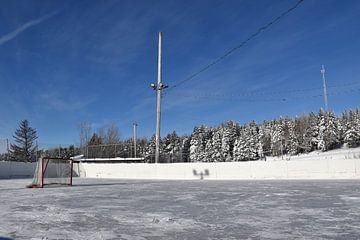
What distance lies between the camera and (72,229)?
15.9 feet

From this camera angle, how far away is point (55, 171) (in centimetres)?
2288

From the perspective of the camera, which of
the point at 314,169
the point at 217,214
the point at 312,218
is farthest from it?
the point at 314,169

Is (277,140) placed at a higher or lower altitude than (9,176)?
higher

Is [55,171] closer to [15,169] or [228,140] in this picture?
[15,169]

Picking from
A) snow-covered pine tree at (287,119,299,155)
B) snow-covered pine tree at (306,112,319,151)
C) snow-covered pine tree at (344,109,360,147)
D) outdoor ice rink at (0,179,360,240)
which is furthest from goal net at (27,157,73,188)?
snow-covered pine tree at (344,109,360,147)

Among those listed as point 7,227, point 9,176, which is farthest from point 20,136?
point 7,227

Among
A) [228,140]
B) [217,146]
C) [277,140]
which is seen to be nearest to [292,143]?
[277,140]

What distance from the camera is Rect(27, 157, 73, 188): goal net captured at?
1694 cm

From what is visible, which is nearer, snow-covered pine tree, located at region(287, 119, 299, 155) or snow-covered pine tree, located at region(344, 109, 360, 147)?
snow-covered pine tree, located at region(344, 109, 360, 147)

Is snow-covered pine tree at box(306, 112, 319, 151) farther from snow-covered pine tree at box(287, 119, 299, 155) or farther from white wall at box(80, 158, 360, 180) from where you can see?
white wall at box(80, 158, 360, 180)

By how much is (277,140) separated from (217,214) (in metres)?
68.1

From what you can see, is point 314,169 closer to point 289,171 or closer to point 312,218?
point 289,171

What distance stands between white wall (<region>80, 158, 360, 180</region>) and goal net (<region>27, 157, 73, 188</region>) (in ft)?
16.1

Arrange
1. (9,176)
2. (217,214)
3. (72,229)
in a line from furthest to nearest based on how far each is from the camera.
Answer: (9,176) → (217,214) → (72,229)
